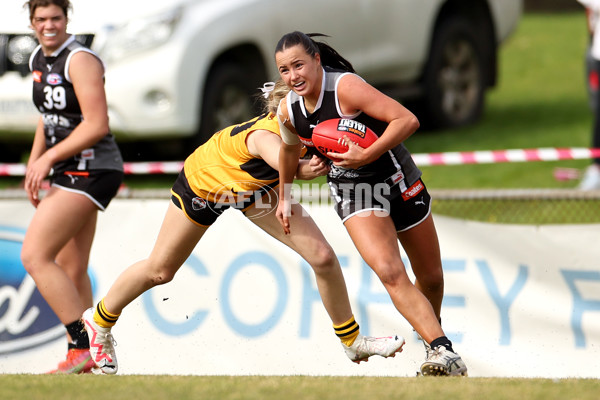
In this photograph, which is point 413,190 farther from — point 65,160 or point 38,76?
point 38,76

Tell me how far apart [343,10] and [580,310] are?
4891 mm

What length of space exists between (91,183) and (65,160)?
7.6 inches

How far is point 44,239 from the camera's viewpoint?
5.96 m

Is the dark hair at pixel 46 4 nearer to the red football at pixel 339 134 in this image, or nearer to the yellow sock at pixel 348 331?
the red football at pixel 339 134

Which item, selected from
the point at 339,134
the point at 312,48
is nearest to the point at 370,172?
the point at 339,134

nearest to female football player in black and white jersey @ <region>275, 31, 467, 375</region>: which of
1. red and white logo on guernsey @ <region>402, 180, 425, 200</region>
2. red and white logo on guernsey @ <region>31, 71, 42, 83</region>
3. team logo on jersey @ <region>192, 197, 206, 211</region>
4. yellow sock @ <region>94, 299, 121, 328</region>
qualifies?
red and white logo on guernsey @ <region>402, 180, 425, 200</region>

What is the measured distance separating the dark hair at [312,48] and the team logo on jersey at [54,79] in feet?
4.59

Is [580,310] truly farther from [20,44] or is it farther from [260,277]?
[20,44]

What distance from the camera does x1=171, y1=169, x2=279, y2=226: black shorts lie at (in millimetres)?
5512

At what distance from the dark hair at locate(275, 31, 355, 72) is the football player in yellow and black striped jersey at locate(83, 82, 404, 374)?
0.26m

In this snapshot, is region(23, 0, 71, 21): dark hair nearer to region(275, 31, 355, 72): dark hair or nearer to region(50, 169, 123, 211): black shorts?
region(50, 169, 123, 211): black shorts

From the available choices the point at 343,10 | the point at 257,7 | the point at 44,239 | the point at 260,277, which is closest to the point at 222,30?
the point at 257,7

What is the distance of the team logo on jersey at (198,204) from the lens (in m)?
5.51

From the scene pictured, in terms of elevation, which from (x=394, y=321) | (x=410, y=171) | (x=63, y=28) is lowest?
(x=394, y=321)
